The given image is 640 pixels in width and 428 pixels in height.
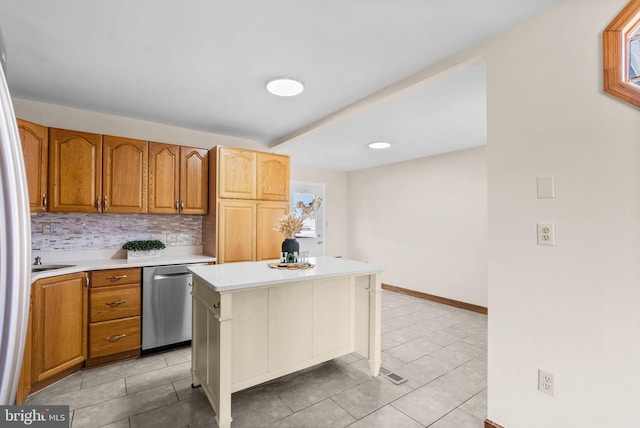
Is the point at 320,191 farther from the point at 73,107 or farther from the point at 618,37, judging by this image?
the point at 618,37

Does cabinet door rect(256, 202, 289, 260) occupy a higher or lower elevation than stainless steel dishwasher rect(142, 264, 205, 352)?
higher

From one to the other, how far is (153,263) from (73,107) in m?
1.83

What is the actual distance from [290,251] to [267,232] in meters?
1.29

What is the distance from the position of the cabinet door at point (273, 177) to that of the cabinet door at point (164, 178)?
92 cm

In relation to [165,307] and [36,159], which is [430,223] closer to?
[165,307]

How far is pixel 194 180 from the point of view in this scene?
3.40 metres

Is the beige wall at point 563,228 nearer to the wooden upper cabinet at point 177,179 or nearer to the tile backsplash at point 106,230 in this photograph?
the wooden upper cabinet at point 177,179

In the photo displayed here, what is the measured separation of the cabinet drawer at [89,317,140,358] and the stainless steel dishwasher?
81mm

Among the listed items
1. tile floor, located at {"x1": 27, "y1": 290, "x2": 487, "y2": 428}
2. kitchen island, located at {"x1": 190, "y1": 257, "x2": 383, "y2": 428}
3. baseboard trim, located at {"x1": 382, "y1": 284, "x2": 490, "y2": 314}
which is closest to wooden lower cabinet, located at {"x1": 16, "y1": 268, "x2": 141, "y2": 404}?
tile floor, located at {"x1": 27, "y1": 290, "x2": 487, "y2": 428}

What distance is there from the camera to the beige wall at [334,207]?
20.5 feet

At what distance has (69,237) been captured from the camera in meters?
2.96

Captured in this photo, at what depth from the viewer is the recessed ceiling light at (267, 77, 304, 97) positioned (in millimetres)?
2432

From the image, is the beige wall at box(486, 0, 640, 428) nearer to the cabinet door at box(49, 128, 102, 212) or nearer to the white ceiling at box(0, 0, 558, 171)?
the white ceiling at box(0, 0, 558, 171)

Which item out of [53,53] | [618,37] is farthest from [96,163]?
[618,37]
